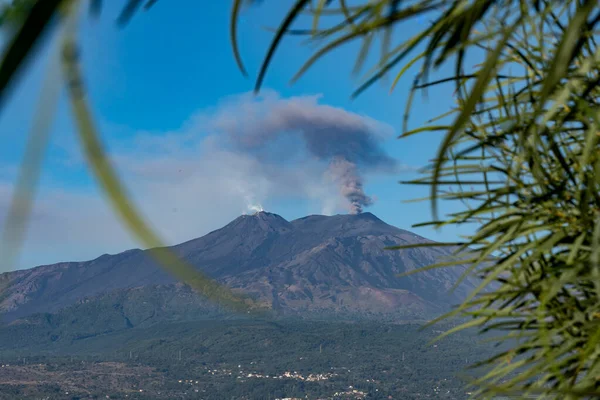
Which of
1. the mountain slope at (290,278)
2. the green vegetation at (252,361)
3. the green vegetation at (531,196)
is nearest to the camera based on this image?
the green vegetation at (531,196)

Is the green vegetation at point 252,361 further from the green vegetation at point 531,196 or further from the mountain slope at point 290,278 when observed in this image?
the green vegetation at point 531,196

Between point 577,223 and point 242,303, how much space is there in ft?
2.18

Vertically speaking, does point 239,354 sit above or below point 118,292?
below

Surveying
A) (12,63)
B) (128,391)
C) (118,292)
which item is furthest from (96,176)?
(118,292)

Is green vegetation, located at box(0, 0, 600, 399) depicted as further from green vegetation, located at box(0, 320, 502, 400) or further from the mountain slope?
the mountain slope

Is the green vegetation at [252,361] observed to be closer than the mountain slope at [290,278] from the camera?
Yes

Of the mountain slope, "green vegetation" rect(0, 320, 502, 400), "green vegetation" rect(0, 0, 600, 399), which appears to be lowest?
"green vegetation" rect(0, 320, 502, 400)

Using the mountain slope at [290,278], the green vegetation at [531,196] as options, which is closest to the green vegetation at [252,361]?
the mountain slope at [290,278]

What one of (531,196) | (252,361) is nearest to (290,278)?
(252,361)

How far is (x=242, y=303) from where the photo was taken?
0.29 metres

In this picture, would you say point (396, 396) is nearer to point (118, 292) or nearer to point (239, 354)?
point (239, 354)

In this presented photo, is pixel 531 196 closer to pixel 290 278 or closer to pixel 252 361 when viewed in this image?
pixel 252 361

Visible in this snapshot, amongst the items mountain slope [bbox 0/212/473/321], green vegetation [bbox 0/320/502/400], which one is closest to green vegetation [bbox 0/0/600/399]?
green vegetation [bbox 0/320/502/400]

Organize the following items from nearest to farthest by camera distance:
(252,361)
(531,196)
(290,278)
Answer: (531,196)
(252,361)
(290,278)
